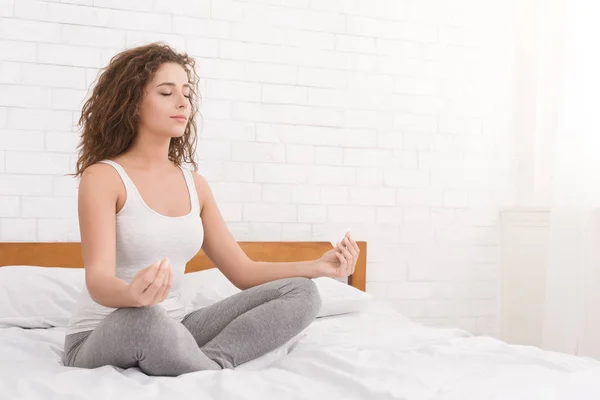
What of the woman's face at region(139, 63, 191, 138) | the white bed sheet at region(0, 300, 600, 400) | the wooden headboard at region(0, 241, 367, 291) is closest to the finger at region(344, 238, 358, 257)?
the white bed sheet at region(0, 300, 600, 400)

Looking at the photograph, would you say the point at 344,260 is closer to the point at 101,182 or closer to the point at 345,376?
the point at 345,376

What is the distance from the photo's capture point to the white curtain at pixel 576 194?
259cm

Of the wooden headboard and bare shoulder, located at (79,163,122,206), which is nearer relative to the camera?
bare shoulder, located at (79,163,122,206)

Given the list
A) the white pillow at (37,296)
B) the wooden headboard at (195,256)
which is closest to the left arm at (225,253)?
the white pillow at (37,296)

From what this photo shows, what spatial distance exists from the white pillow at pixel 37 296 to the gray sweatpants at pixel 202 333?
1.92 feet

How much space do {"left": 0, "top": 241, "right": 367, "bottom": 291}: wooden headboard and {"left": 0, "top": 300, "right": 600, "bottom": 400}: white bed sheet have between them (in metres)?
0.83

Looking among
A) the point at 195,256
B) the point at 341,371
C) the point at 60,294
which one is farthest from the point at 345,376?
the point at 195,256

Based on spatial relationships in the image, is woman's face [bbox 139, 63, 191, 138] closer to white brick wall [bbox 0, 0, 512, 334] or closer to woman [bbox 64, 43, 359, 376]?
woman [bbox 64, 43, 359, 376]

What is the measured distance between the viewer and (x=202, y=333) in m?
1.61

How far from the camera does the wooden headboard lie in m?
2.48

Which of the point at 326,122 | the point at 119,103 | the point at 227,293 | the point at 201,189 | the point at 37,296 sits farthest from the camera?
the point at 326,122

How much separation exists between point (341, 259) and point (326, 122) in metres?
1.44

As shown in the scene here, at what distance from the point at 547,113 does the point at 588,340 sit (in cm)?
93

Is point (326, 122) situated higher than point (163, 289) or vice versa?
point (326, 122)
